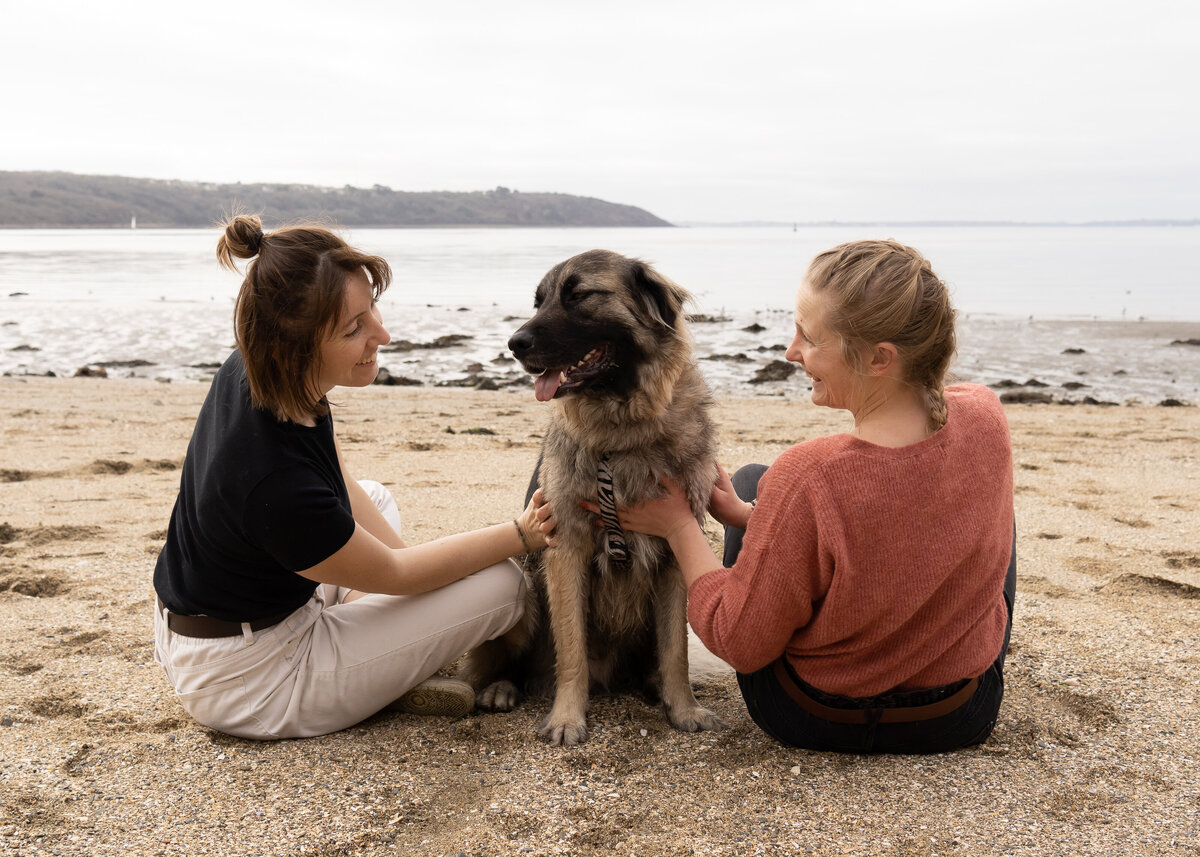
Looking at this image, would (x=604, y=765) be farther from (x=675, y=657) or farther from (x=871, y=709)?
(x=871, y=709)

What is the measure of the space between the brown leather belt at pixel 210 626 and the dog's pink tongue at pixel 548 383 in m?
1.21

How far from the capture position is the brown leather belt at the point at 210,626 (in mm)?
2975

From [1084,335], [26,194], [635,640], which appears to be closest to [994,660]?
[635,640]

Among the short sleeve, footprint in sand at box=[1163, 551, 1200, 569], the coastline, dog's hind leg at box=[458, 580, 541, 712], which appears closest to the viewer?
the short sleeve

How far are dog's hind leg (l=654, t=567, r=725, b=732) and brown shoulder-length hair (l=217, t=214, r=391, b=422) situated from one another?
1469 millimetres

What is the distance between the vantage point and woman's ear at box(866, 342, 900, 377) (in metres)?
2.39

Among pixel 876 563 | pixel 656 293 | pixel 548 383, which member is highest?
pixel 656 293

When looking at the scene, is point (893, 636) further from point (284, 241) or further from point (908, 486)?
point (284, 241)

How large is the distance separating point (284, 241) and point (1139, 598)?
4139 mm

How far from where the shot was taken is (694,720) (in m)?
3.29

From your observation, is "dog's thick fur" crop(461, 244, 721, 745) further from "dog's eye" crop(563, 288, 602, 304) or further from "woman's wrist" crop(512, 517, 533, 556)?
"woman's wrist" crop(512, 517, 533, 556)

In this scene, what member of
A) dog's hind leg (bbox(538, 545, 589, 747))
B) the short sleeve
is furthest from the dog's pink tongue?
the short sleeve

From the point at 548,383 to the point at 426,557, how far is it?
0.79m

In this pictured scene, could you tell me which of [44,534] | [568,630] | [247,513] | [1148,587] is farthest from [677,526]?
[44,534]
